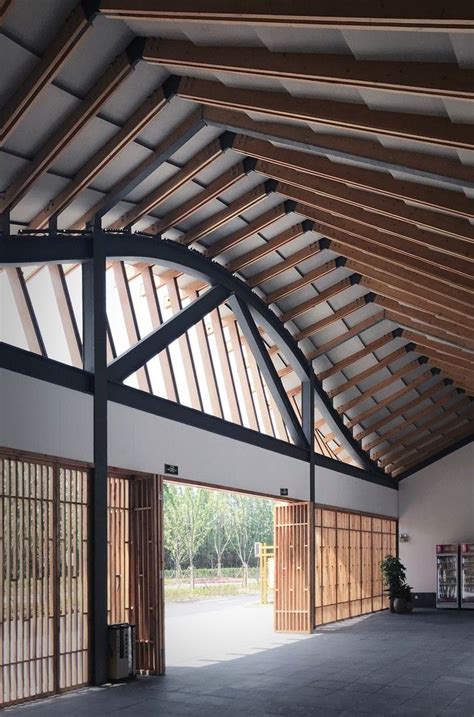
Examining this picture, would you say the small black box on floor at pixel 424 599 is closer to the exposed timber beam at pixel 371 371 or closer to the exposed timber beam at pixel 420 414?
→ the exposed timber beam at pixel 420 414

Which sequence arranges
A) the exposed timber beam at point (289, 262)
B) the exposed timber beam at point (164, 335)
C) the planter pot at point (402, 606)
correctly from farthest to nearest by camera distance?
1. the planter pot at point (402, 606)
2. the exposed timber beam at point (289, 262)
3. the exposed timber beam at point (164, 335)

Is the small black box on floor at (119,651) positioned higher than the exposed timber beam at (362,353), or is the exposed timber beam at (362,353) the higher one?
the exposed timber beam at (362,353)

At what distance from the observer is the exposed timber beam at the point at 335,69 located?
6777mm

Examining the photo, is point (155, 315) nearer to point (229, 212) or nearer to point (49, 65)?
point (229, 212)

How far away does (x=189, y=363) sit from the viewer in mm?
16719

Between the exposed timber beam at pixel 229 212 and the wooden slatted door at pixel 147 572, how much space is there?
4.35m

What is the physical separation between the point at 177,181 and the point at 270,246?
3713 mm

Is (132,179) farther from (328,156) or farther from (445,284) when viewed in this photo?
(445,284)

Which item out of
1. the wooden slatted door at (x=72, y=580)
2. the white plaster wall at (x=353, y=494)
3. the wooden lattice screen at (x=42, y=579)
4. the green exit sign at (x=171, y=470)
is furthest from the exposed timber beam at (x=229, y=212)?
the white plaster wall at (x=353, y=494)

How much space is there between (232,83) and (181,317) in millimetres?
6129

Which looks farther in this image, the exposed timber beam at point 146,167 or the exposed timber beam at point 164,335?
the exposed timber beam at point 164,335

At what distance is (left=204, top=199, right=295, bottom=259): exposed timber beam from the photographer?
50.4 feet

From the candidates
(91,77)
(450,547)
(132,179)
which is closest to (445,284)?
(132,179)

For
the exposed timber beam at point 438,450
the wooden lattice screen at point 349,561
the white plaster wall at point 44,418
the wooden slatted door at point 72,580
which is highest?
the white plaster wall at point 44,418
